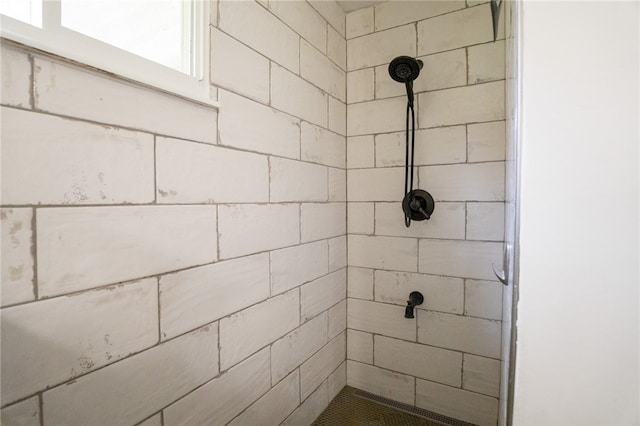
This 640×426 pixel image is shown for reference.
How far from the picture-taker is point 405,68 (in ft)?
4.30

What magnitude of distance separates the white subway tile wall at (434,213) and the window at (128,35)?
0.95 metres

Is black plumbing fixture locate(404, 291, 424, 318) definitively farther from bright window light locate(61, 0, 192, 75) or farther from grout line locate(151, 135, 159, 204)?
bright window light locate(61, 0, 192, 75)

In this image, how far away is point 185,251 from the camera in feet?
2.63

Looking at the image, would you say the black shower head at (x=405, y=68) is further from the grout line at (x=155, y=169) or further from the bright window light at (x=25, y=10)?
the bright window light at (x=25, y=10)

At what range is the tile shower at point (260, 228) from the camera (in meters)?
0.57

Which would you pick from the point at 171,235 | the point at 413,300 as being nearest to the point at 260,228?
the point at 171,235

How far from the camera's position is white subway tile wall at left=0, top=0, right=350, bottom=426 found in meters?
0.55

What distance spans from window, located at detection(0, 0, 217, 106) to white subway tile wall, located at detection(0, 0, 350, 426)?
3 centimetres

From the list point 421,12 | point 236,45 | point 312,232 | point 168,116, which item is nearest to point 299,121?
point 236,45

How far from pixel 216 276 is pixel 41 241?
1.38 feet

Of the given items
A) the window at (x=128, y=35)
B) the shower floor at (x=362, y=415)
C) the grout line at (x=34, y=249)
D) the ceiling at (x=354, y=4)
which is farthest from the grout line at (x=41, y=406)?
the ceiling at (x=354, y=4)

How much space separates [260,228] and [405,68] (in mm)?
949

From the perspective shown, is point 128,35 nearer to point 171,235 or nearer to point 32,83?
point 32,83

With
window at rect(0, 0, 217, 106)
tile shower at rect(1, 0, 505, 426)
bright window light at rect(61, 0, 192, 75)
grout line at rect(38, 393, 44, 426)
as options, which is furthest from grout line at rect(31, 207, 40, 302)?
bright window light at rect(61, 0, 192, 75)
